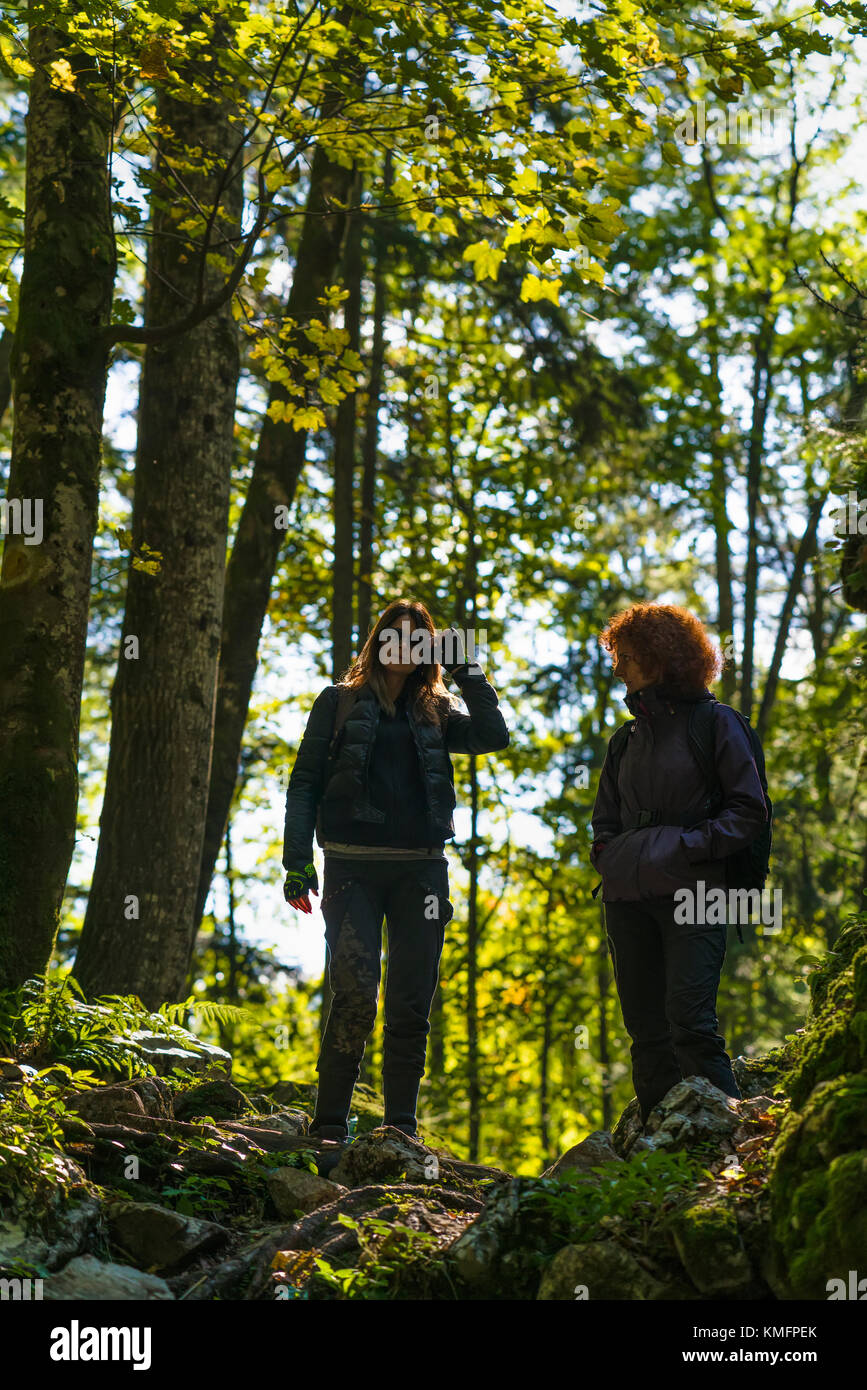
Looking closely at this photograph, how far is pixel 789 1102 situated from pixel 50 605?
377 centimetres

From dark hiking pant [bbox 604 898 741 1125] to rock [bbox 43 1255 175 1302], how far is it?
6.81 ft

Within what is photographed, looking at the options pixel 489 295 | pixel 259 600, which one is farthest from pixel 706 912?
pixel 489 295

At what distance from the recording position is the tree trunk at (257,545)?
367 inches

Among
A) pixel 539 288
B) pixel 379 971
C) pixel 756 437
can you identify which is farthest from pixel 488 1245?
pixel 756 437

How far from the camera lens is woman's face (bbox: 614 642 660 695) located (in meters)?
5.18

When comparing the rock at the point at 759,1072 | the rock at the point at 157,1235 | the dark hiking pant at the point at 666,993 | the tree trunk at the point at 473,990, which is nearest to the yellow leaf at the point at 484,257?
the dark hiking pant at the point at 666,993

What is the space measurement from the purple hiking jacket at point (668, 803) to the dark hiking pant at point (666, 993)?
0.49 ft

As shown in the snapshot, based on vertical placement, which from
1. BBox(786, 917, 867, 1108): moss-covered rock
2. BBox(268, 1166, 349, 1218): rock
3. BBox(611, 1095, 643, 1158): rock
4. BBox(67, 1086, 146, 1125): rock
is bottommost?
BBox(268, 1166, 349, 1218): rock

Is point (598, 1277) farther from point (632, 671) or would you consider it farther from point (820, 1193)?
point (632, 671)

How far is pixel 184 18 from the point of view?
7.27 meters

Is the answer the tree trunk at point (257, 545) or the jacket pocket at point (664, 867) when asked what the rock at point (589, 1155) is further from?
the tree trunk at point (257, 545)

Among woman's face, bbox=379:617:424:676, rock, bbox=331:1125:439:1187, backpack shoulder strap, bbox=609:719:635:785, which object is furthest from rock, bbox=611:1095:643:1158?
woman's face, bbox=379:617:424:676

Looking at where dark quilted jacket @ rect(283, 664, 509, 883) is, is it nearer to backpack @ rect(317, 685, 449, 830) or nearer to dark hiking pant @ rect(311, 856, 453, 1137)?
backpack @ rect(317, 685, 449, 830)
